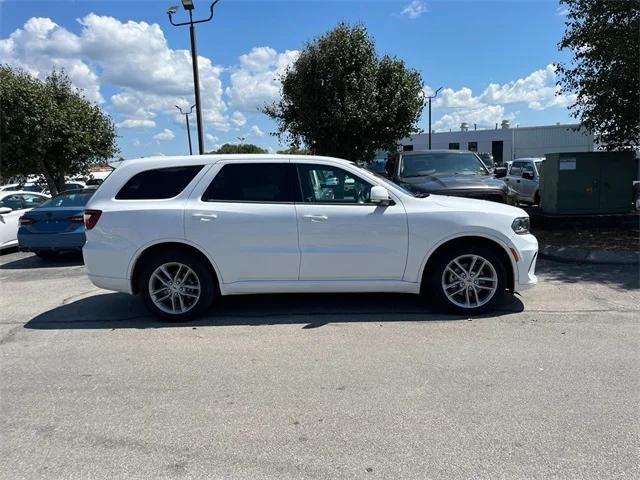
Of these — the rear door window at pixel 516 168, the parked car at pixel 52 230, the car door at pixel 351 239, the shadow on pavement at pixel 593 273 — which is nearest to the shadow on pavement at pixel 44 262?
the parked car at pixel 52 230

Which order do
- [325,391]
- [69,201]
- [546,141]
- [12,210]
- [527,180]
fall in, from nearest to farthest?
1. [325,391]
2. [69,201]
3. [12,210]
4. [527,180]
5. [546,141]

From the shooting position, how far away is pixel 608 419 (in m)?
3.35

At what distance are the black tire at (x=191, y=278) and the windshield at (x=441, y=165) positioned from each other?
18.1ft

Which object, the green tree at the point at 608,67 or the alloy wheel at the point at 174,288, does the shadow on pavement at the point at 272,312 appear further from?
the green tree at the point at 608,67

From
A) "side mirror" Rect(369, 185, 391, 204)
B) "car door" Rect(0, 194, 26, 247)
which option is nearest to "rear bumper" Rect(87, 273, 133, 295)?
"side mirror" Rect(369, 185, 391, 204)

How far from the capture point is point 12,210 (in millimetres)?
11922

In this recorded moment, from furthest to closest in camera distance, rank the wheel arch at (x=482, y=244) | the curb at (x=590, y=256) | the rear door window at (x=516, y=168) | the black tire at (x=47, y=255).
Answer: the rear door window at (x=516, y=168) < the black tire at (x=47, y=255) < the curb at (x=590, y=256) < the wheel arch at (x=482, y=244)

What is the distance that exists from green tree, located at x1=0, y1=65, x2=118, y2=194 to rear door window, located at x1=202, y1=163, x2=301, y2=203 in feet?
49.5

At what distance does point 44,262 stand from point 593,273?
990 centimetres

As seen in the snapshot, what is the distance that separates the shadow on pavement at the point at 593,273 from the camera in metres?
7.10

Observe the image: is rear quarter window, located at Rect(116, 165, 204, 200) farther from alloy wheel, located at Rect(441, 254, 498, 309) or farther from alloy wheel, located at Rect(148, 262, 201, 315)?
alloy wheel, located at Rect(441, 254, 498, 309)

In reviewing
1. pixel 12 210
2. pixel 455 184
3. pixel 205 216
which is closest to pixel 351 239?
pixel 205 216

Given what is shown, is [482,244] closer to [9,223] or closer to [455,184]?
[455,184]

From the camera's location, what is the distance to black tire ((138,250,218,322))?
5469 mm
